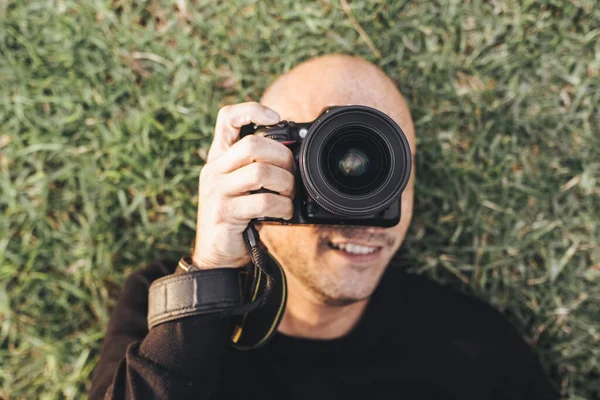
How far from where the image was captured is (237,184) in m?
1.13

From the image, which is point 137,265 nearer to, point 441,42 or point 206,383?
point 206,383

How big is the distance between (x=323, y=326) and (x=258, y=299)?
400 mm

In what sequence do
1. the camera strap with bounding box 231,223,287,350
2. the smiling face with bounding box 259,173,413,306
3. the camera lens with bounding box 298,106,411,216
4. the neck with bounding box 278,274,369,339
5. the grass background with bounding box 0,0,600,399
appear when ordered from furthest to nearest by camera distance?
the grass background with bounding box 0,0,600,399, the neck with bounding box 278,274,369,339, the smiling face with bounding box 259,173,413,306, the camera strap with bounding box 231,223,287,350, the camera lens with bounding box 298,106,411,216

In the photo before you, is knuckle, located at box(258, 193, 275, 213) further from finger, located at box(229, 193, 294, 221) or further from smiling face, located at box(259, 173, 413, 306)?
smiling face, located at box(259, 173, 413, 306)

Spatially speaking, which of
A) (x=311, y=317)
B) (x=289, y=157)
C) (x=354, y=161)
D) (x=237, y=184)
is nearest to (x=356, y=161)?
(x=354, y=161)

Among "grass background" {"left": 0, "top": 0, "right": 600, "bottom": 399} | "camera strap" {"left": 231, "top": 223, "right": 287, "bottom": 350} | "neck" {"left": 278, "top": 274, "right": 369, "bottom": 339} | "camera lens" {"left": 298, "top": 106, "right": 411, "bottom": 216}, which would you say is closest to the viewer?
"camera lens" {"left": 298, "top": 106, "right": 411, "bottom": 216}

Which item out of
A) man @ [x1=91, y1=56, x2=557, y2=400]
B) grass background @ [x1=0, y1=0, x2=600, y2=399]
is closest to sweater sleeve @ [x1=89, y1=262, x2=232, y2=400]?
man @ [x1=91, y1=56, x2=557, y2=400]

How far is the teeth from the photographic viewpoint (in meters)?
1.45

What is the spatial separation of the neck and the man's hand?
0.34 m

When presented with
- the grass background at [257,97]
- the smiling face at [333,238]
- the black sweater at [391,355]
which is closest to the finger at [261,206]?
the smiling face at [333,238]

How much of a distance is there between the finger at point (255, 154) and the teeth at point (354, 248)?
38 cm

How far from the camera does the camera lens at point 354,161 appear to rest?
1.10 metres

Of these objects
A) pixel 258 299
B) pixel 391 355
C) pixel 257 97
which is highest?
pixel 257 97

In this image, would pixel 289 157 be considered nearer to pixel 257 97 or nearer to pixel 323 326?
pixel 323 326
